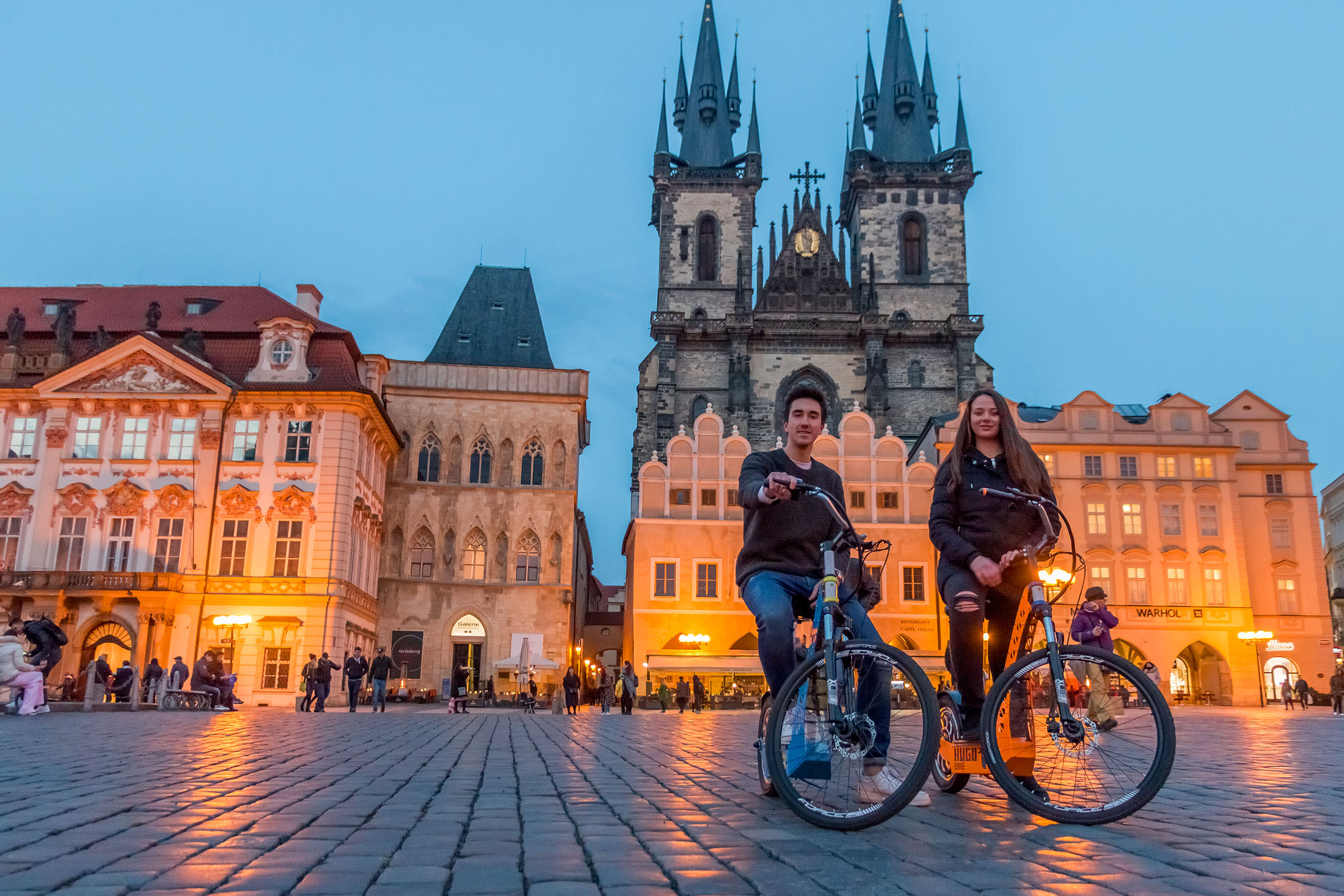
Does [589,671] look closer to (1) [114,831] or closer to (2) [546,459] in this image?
(2) [546,459]

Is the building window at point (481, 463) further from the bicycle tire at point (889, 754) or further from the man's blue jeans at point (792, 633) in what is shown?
the bicycle tire at point (889, 754)

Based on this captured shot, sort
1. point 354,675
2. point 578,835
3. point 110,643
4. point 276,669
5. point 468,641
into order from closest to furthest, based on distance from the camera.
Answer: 1. point 578,835
2. point 354,675
3. point 110,643
4. point 276,669
5. point 468,641

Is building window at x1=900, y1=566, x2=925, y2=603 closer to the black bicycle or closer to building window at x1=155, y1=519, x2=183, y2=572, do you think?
building window at x1=155, y1=519, x2=183, y2=572

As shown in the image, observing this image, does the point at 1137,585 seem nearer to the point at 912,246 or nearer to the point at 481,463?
the point at 912,246

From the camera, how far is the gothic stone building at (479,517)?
38.0m

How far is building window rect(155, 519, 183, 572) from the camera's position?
32688 millimetres

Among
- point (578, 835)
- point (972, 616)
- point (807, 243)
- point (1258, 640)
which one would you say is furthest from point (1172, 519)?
point (578, 835)

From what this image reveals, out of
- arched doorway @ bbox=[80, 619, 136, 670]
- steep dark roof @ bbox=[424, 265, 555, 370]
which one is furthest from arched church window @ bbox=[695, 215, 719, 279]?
arched doorway @ bbox=[80, 619, 136, 670]

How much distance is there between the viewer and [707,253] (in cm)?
5891

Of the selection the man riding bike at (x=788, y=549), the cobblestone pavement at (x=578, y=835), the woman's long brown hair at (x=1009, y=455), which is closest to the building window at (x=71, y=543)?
the cobblestone pavement at (x=578, y=835)

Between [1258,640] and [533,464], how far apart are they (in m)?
26.1

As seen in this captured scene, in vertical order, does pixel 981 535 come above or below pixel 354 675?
above

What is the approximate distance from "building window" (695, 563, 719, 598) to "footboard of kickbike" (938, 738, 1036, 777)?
33.4 meters

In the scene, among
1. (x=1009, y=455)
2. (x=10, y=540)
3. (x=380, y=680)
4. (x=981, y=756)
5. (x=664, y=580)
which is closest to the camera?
(x=981, y=756)
